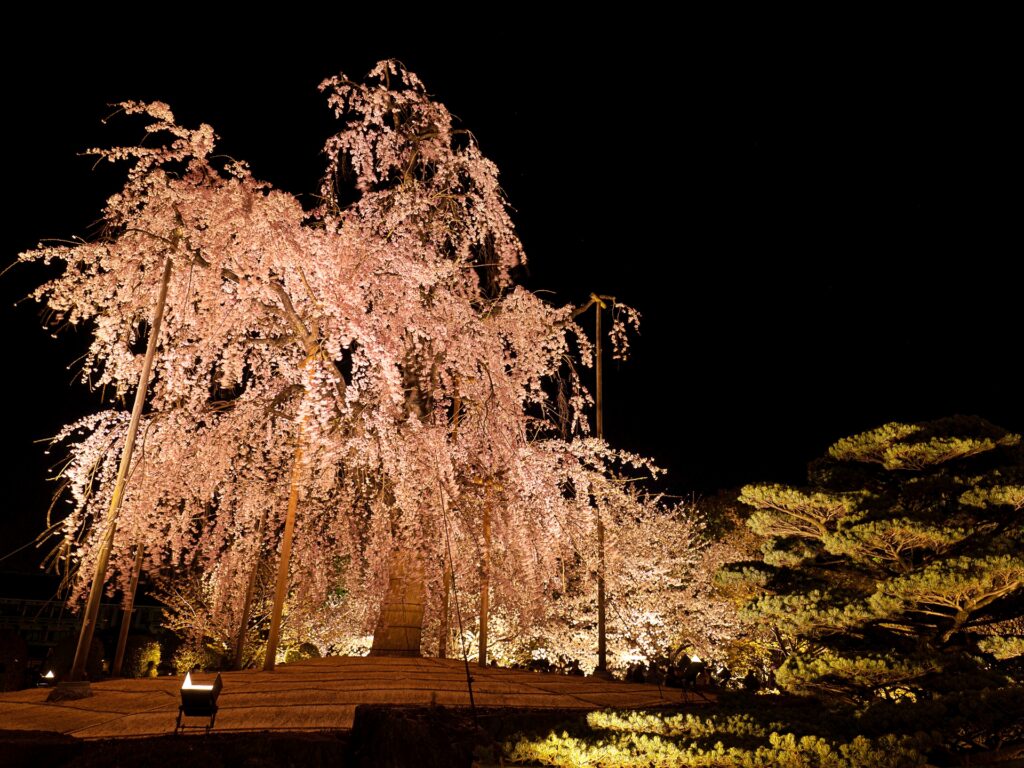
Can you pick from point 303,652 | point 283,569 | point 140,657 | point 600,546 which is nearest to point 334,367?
point 283,569

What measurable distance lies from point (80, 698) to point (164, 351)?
4919 millimetres

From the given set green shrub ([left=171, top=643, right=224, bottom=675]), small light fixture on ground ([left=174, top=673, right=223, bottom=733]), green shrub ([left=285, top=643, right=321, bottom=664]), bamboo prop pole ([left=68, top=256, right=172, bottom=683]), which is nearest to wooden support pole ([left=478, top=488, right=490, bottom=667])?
bamboo prop pole ([left=68, top=256, right=172, bottom=683])

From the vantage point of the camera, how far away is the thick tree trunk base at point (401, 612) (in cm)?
1196

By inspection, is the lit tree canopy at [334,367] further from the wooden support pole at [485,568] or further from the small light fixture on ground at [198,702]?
the small light fixture on ground at [198,702]

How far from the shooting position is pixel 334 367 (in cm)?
1047

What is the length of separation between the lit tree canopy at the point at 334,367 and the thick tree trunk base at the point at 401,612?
0.34 metres

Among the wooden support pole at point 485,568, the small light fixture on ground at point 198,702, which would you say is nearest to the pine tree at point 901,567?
the wooden support pole at point 485,568

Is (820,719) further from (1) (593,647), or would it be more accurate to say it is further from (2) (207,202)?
(1) (593,647)

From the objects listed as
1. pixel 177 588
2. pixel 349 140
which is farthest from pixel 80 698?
pixel 177 588

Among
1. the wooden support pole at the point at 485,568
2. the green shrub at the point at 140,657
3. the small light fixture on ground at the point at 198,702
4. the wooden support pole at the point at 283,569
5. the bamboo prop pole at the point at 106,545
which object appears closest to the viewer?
A: the small light fixture on ground at the point at 198,702

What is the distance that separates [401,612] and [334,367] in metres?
4.71

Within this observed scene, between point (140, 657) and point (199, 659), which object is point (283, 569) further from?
point (140, 657)

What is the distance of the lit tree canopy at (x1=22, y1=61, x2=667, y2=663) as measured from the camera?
32.6 feet

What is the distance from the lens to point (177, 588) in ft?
75.5
